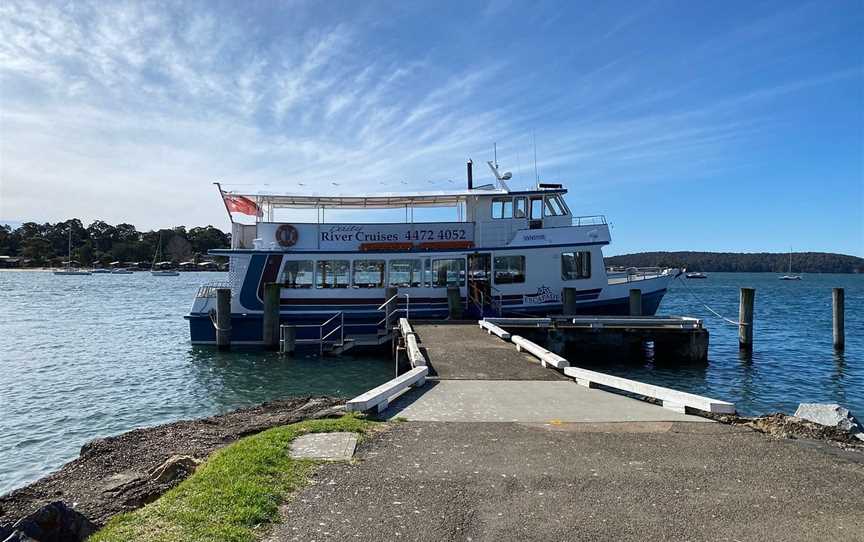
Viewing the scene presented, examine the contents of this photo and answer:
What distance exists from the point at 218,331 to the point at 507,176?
12479 mm

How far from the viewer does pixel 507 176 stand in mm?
23391

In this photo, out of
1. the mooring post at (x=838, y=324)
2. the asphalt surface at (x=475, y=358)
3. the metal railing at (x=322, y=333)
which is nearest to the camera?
the asphalt surface at (x=475, y=358)

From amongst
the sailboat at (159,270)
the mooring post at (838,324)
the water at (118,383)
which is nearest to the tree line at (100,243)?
the sailboat at (159,270)

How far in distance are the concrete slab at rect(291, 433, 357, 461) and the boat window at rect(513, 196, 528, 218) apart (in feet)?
54.4

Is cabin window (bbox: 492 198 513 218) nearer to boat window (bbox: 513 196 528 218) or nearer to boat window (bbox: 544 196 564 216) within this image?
boat window (bbox: 513 196 528 218)

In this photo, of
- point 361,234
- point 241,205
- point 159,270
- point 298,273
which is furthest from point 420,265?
point 159,270

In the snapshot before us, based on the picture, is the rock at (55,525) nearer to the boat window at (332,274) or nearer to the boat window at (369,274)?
the boat window at (332,274)

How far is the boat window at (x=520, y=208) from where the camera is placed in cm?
2273

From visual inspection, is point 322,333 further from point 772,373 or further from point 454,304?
point 772,373

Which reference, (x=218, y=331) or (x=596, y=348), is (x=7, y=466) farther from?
(x=596, y=348)

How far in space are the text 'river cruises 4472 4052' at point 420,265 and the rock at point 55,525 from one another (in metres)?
17.1

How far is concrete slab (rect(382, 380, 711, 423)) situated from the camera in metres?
8.55

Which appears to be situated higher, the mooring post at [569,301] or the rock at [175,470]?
the mooring post at [569,301]

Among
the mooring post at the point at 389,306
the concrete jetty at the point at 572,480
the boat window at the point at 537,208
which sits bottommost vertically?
the concrete jetty at the point at 572,480
